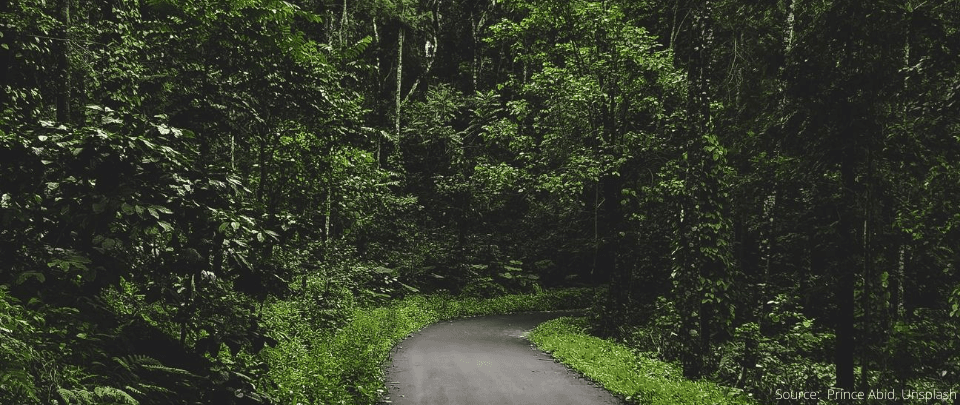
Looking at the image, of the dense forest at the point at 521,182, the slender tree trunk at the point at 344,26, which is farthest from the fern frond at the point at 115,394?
the slender tree trunk at the point at 344,26

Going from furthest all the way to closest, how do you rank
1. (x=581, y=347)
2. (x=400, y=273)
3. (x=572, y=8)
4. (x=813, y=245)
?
(x=400, y=273)
(x=572, y=8)
(x=581, y=347)
(x=813, y=245)

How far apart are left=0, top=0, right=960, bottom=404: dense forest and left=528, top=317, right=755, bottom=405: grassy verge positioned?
96cm

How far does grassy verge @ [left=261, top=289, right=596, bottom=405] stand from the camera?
7973 mm

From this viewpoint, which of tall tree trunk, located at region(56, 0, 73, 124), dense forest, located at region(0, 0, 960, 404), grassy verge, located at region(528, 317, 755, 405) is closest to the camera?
dense forest, located at region(0, 0, 960, 404)

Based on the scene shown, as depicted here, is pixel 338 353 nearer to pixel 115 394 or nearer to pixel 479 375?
pixel 479 375

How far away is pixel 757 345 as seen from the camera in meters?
11.1

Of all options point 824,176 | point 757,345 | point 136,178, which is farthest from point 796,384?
point 136,178

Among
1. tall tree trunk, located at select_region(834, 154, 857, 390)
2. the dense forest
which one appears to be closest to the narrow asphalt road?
the dense forest

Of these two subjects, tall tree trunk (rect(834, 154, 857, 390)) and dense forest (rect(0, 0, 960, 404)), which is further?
tall tree trunk (rect(834, 154, 857, 390))

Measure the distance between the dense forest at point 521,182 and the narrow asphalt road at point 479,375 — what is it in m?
2.49

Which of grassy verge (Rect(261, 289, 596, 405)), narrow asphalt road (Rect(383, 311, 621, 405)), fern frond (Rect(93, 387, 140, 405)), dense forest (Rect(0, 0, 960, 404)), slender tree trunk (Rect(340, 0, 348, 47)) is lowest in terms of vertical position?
narrow asphalt road (Rect(383, 311, 621, 405))

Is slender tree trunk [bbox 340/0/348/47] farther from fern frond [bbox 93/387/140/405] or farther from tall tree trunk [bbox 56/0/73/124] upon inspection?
fern frond [bbox 93/387/140/405]

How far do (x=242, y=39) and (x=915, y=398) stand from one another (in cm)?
1094

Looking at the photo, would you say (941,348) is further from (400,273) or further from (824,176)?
(400,273)
